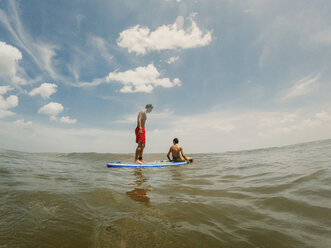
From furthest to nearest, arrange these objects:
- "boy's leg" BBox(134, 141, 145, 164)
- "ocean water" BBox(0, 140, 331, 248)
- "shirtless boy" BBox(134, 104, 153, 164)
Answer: "boy's leg" BBox(134, 141, 145, 164) → "shirtless boy" BBox(134, 104, 153, 164) → "ocean water" BBox(0, 140, 331, 248)

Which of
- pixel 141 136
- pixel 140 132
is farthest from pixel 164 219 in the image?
pixel 141 136

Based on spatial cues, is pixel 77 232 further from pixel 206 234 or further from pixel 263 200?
pixel 263 200

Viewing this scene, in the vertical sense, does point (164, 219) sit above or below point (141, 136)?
below

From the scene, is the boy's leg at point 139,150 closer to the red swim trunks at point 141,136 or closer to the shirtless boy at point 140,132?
the shirtless boy at point 140,132

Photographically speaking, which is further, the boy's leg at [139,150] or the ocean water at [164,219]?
the boy's leg at [139,150]

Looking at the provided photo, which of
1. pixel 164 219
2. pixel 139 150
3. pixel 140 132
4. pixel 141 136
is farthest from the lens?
pixel 139 150

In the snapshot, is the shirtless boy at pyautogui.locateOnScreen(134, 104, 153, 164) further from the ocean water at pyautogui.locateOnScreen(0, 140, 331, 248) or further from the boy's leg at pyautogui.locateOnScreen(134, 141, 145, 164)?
the ocean water at pyautogui.locateOnScreen(0, 140, 331, 248)

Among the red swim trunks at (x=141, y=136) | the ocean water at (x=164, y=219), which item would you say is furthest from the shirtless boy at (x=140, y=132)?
the ocean water at (x=164, y=219)

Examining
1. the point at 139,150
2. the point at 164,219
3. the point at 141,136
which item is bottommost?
the point at 164,219

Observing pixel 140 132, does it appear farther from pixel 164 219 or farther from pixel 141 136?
pixel 164 219

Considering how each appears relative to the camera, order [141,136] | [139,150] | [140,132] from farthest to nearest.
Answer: [139,150] → [141,136] → [140,132]

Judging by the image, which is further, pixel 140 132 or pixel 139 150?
pixel 139 150

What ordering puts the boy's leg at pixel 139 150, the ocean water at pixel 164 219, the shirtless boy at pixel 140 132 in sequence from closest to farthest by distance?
the ocean water at pixel 164 219
the shirtless boy at pixel 140 132
the boy's leg at pixel 139 150

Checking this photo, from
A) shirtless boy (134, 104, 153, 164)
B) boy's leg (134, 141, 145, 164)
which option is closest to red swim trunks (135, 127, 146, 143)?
shirtless boy (134, 104, 153, 164)
